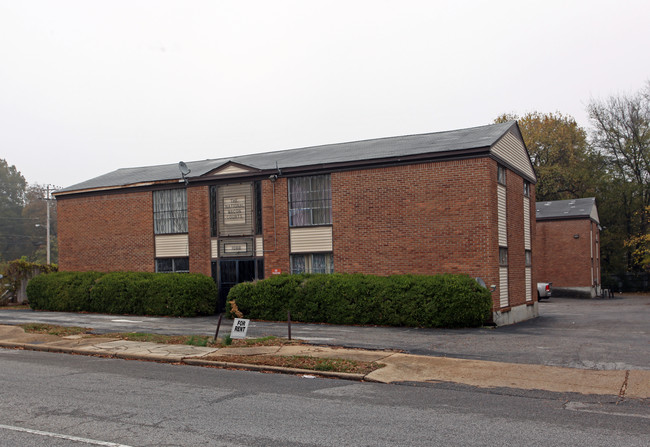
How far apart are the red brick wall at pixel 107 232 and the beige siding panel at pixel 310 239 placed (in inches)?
290

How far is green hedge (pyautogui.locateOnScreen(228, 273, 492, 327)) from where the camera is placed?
1839cm

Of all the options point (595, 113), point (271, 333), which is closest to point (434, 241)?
point (271, 333)

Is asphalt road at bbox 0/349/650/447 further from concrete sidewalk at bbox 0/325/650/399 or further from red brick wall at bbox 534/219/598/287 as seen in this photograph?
red brick wall at bbox 534/219/598/287

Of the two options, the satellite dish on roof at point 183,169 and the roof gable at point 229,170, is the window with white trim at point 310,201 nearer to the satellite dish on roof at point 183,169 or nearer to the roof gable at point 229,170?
the roof gable at point 229,170

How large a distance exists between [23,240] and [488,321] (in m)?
85.2

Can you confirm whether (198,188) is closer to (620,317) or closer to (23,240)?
(620,317)

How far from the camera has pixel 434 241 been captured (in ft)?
67.6

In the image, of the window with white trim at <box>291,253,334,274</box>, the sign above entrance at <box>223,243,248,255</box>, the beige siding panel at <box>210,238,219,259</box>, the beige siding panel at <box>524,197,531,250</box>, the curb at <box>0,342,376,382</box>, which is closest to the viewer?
the curb at <box>0,342,376,382</box>

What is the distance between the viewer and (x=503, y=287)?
71.3ft

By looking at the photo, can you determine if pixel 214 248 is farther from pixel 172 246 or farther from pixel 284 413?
pixel 284 413

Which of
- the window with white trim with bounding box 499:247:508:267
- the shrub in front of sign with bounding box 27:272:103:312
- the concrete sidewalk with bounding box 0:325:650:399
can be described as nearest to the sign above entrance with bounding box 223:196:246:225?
the shrub in front of sign with bounding box 27:272:103:312

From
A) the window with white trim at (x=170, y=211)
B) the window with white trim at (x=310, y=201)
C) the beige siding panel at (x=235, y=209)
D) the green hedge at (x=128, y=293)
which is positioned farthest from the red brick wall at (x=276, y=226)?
the window with white trim at (x=170, y=211)

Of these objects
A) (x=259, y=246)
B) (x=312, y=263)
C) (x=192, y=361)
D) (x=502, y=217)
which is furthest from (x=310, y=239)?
(x=192, y=361)

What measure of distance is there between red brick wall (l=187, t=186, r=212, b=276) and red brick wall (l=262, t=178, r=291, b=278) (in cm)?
289
